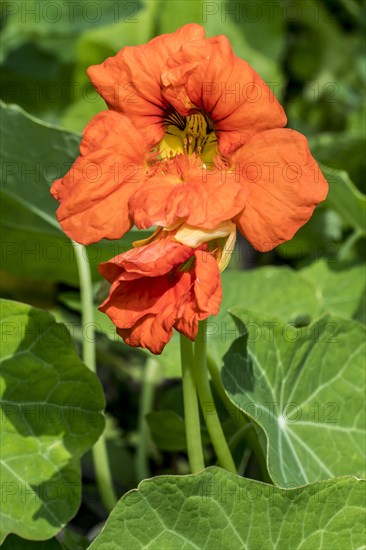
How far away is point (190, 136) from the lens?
1032 mm

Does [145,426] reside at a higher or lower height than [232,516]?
lower

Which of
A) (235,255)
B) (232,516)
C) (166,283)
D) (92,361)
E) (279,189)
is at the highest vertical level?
(279,189)

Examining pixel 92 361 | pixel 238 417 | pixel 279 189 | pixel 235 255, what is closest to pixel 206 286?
pixel 279 189

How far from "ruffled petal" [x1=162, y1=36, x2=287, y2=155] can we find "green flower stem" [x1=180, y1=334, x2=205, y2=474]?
0.84ft

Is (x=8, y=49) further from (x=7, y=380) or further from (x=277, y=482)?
(x=277, y=482)

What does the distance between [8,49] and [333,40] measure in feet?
3.19

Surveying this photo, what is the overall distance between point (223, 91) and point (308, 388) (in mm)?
550

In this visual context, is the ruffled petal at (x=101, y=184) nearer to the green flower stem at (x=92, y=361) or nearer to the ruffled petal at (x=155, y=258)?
the ruffled petal at (x=155, y=258)

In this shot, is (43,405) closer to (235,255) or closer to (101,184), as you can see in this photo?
(101,184)

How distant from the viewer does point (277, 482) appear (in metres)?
1.15

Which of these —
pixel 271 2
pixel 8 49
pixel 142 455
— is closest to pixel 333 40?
pixel 271 2

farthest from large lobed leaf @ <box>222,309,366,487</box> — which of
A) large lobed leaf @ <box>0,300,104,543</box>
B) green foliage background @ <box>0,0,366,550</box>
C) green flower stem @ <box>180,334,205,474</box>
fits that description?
large lobed leaf @ <box>0,300,104,543</box>

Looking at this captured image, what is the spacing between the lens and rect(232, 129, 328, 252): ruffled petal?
93cm

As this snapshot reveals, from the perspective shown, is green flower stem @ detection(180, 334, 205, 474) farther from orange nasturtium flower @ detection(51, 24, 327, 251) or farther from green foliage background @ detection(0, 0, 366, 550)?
orange nasturtium flower @ detection(51, 24, 327, 251)
